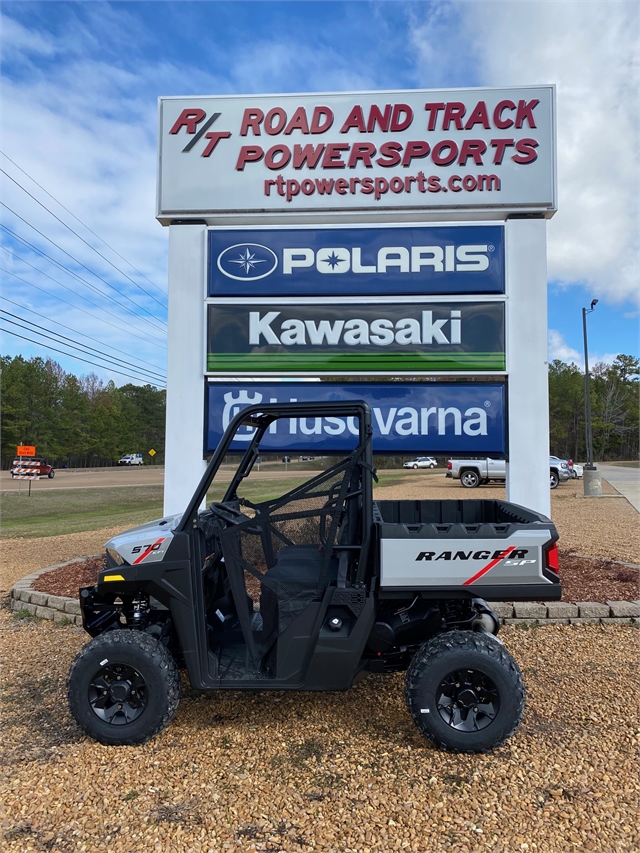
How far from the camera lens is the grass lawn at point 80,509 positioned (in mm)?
12642

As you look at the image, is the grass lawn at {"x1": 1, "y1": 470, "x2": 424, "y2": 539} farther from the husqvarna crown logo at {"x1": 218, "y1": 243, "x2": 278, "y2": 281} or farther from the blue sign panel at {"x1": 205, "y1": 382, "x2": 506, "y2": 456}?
the husqvarna crown logo at {"x1": 218, "y1": 243, "x2": 278, "y2": 281}

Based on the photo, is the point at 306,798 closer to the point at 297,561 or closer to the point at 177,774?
the point at 177,774

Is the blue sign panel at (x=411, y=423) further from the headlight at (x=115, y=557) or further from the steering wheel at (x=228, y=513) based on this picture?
the headlight at (x=115, y=557)

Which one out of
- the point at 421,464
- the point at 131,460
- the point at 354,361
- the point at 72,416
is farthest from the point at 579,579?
the point at 131,460

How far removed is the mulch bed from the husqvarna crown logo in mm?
3480

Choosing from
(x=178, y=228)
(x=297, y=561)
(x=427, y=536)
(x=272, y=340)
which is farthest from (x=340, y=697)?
(x=178, y=228)

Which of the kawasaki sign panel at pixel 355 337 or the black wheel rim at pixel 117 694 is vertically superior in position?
the kawasaki sign panel at pixel 355 337

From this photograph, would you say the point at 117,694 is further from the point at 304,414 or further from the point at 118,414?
the point at 118,414

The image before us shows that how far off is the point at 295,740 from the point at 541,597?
156 centimetres

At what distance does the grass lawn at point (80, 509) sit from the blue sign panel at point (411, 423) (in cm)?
57

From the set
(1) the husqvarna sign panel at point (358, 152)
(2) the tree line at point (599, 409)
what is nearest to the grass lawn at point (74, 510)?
(1) the husqvarna sign panel at point (358, 152)

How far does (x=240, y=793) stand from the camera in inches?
107

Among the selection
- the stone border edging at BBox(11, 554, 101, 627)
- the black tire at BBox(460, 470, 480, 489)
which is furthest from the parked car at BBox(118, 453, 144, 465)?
the stone border edging at BBox(11, 554, 101, 627)

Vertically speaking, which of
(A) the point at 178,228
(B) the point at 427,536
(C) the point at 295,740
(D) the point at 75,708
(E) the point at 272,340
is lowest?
(C) the point at 295,740
